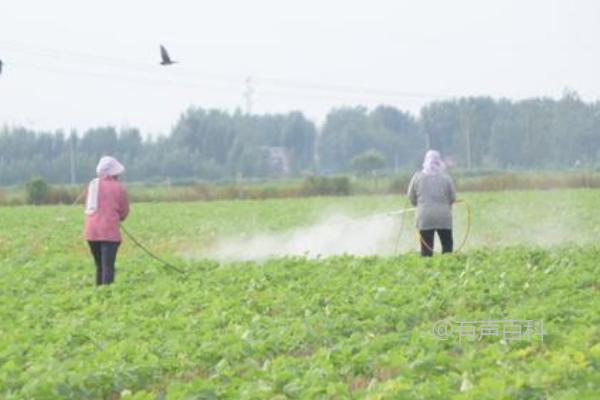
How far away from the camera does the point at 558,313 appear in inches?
344

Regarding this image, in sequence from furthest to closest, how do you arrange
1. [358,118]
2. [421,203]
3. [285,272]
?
[358,118] → [421,203] → [285,272]

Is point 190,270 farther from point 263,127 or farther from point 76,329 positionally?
point 263,127

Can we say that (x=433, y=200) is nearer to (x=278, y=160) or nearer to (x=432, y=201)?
(x=432, y=201)

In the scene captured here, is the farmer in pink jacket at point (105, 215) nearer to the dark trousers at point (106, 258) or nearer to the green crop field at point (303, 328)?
A: the dark trousers at point (106, 258)

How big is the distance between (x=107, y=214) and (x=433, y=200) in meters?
4.15

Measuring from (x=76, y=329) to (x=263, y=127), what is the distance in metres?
114

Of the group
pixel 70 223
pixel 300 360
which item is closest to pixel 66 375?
pixel 300 360

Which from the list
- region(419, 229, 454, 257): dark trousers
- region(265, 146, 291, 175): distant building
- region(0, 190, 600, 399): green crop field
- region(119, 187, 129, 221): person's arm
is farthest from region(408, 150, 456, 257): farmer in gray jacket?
region(265, 146, 291, 175): distant building

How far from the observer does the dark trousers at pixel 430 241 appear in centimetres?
1444

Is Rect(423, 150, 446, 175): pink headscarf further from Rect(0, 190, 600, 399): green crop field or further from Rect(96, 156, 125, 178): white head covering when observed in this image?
Rect(96, 156, 125, 178): white head covering

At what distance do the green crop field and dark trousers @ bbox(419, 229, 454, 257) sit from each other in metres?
0.46

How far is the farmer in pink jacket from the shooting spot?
13.4 meters

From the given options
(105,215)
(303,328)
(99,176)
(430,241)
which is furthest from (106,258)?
(303,328)

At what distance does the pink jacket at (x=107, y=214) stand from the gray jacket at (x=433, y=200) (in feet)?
12.4
